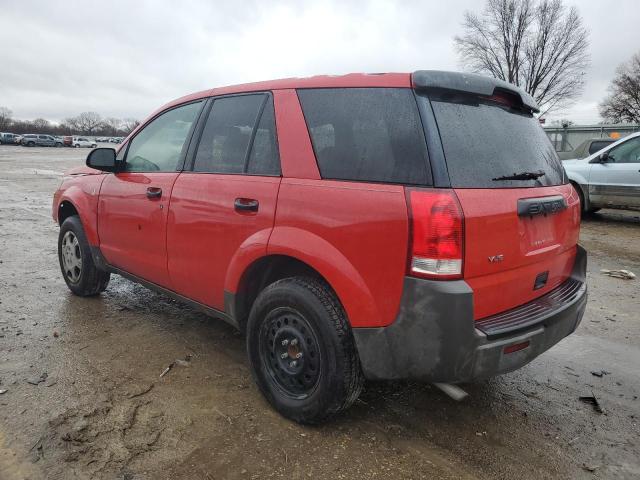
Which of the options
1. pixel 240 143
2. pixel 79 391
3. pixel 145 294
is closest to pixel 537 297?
pixel 240 143

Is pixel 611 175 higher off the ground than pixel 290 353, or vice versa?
pixel 611 175

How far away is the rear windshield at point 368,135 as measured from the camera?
2209 millimetres

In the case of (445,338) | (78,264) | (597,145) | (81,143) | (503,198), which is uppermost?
(597,145)

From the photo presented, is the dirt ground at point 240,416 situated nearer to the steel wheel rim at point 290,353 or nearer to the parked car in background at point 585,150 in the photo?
the steel wheel rim at point 290,353

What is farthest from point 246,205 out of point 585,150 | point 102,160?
point 585,150

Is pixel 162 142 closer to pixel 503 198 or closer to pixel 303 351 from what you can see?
pixel 303 351

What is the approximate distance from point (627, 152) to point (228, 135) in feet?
28.1

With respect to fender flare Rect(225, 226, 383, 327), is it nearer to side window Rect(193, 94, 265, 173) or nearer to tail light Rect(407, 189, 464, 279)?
tail light Rect(407, 189, 464, 279)

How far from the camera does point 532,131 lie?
2777mm

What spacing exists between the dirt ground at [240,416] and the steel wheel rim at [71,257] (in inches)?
20.9

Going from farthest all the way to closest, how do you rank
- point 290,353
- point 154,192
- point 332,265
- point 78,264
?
point 78,264, point 154,192, point 290,353, point 332,265

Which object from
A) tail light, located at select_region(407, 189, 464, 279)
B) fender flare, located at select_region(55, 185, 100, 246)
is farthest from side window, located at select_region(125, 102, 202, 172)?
tail light, located at select_region(407, 189, 464, 279)

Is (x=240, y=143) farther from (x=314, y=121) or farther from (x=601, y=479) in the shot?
(x=601, y=479)

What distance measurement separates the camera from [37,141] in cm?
5750
